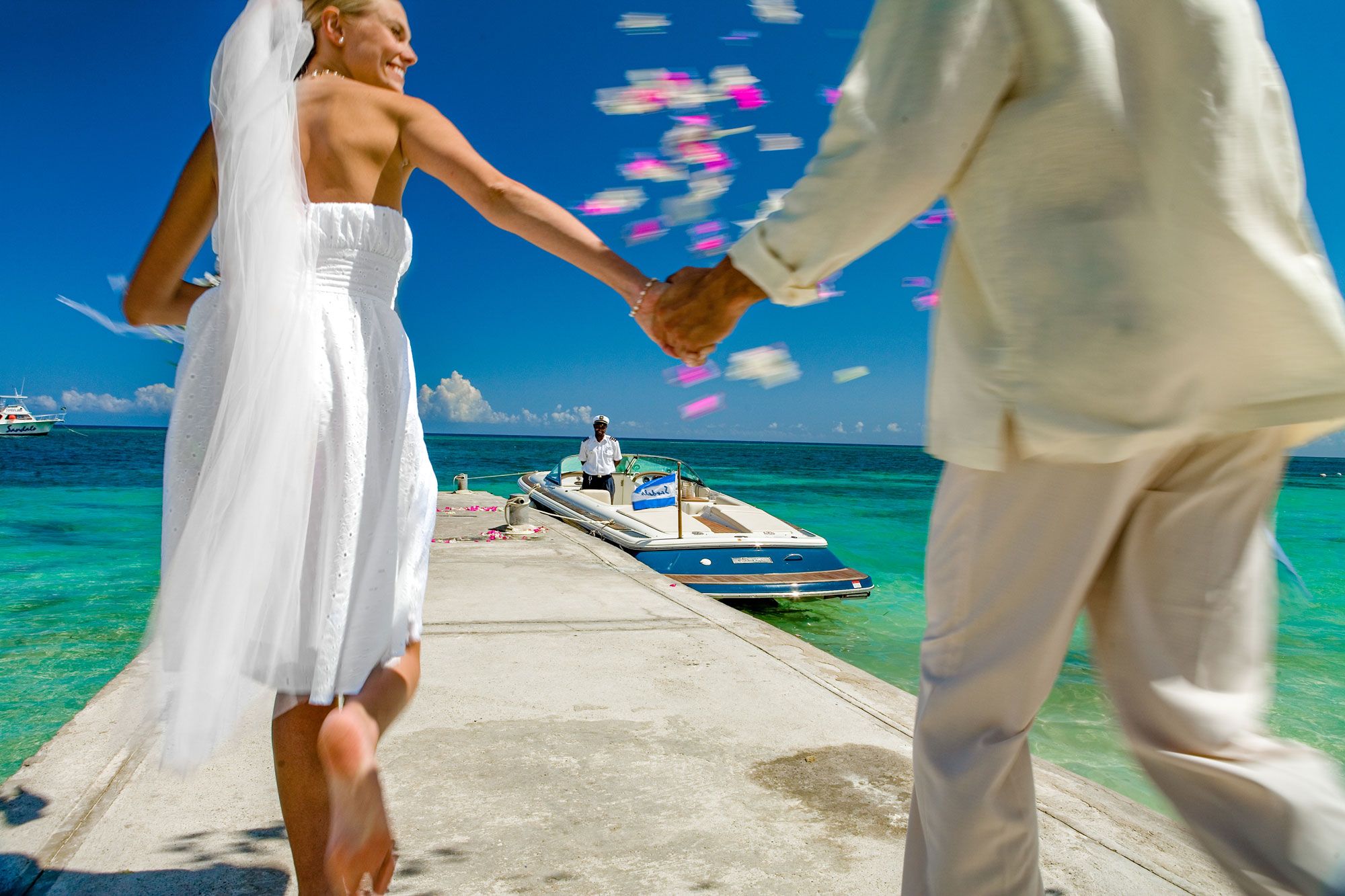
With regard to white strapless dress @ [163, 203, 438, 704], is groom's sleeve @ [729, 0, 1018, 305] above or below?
above

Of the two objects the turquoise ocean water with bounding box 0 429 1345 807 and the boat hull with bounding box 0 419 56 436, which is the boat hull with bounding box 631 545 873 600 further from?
the boat hull with bounding box 0 419 56 436

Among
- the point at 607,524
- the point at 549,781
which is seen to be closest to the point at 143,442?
the point at 607,524

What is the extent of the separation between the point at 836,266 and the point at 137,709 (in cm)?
154

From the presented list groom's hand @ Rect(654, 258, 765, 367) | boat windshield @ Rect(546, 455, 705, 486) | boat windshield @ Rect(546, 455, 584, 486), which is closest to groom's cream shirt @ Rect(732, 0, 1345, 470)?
groom's hand @ Rect(654, 258, 765, 367)

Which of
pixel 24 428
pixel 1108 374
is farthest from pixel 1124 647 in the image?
pixel 24 428

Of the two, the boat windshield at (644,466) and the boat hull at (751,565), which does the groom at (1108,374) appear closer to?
the boat hull at (751,565)

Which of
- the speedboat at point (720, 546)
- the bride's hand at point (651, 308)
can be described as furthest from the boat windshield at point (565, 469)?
the bride's hand at point (651, 308)

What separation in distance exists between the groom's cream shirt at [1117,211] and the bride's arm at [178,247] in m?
1.26

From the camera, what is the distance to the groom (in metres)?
1.01

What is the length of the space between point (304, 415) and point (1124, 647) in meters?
1.36

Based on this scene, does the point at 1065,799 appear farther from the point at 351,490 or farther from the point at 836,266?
the point at 351,490

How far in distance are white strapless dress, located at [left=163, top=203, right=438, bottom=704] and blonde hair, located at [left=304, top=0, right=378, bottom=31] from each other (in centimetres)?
42

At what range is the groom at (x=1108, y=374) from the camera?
1015 mm

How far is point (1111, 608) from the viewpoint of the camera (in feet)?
3.84
